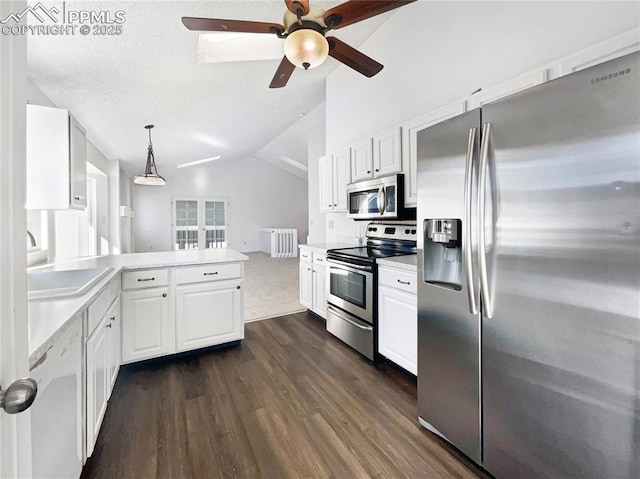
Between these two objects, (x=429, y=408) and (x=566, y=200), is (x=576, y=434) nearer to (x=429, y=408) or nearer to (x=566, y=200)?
(x=429, y=408)

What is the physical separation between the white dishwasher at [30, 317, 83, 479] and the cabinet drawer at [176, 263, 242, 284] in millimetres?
1207

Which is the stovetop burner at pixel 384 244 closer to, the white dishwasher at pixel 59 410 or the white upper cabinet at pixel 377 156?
the white upper cabinet at pixel 377 156

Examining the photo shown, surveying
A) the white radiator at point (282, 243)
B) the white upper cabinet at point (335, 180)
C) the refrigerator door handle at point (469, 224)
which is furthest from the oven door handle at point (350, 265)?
the white radiator at point (282, 243)

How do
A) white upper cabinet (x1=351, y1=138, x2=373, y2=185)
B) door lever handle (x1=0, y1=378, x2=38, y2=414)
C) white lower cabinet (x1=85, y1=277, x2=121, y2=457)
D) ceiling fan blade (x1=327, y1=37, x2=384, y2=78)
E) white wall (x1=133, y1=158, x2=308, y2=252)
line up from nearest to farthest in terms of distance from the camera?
door lever handle (x1=0, y1=378, x2=38, y2=414), white lower cabinet (x1=85, y1=277, x2=121, y2=457), ceiling fan blade (x1=327, y1=37, x2=384, y2=78), white upper cabinet (x1=351, y1=138, x2=373, y2=185), white wall (x1=133, y1=158, x2=308, y2=252)

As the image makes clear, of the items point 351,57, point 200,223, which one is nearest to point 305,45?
point 351,57

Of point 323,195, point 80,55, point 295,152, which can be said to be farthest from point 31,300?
point 295,152

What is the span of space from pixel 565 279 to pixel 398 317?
1268 millimetres

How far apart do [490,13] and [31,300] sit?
3.21 meters

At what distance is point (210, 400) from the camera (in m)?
1.97

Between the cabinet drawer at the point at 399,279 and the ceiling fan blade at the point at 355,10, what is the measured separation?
161 centimetres

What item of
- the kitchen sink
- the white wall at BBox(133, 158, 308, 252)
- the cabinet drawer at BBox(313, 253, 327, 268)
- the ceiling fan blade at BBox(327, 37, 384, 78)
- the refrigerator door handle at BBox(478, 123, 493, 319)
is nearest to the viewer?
the refrigerator door handle at BBox(478, 123, 493, 319)

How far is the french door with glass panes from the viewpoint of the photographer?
9.20 metres

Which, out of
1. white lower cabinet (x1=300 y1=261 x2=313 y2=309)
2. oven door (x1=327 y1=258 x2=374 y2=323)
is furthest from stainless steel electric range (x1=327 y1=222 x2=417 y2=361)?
white lower cabinet (x1=300 y1=261 x2=313 y2=309)

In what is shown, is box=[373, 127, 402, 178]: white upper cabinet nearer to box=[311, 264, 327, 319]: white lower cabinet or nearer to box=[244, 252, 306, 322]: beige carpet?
box=[311, 264, 327, 319]: white lower cabinet
